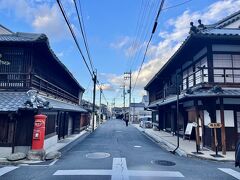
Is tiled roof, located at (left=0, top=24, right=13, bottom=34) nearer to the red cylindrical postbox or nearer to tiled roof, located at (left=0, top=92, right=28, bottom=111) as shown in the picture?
tiled roof, located at (left=0, top=92, right=28, bottom=111)

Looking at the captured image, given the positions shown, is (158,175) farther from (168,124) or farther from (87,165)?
(168,124)

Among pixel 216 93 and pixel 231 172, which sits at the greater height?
pixel 216 93

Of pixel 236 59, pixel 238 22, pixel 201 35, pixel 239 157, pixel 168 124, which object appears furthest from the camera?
pixel 168 124

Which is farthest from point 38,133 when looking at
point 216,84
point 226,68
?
point 226,68

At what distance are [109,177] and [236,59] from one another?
11063 mm

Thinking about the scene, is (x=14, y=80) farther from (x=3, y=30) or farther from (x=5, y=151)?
(x=3, y=30)

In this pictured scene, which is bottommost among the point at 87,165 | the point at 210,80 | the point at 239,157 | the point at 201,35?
the point at 87,165

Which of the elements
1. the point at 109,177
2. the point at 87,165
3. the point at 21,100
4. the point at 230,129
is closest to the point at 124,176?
the point at 109,177

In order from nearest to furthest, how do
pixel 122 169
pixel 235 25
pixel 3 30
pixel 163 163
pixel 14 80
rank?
pixel 122 169
pixel 163 163
pixel 14 80
pixel 235 25
pixel 3 30

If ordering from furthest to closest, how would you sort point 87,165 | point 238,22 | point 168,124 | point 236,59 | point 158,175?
point 168,124 → point 238,22 → point 236,59 → point 87,165 → point 158,175

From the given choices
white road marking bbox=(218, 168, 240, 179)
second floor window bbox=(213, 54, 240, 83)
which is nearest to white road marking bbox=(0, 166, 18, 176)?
white road marking bbox=(218, 168, 240, 179)

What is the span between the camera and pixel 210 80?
12305mm

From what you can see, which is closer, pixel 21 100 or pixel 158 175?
pixel 158 175

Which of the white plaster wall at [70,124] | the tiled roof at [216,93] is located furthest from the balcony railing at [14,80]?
the white plaster wall at [70,124]
